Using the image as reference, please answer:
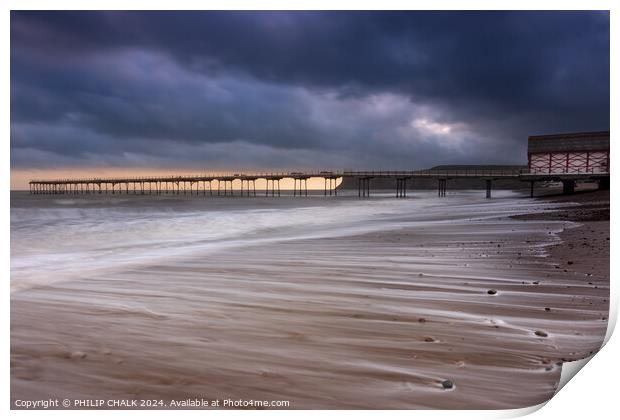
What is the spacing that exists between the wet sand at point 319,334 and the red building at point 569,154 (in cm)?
2441

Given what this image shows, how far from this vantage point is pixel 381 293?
11.5 feet

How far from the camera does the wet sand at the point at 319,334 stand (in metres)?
1.95

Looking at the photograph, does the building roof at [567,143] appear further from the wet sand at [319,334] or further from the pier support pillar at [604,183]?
the wet sand at [319,334]

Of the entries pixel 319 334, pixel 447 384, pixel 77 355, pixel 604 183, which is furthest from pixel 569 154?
pixel 77 355

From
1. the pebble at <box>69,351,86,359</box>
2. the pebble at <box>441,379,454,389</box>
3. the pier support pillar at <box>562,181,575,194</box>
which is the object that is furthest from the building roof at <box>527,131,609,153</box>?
the pebble at <box>69,351,86,359</box>

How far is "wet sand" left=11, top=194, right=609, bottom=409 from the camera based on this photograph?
1952 millimetres

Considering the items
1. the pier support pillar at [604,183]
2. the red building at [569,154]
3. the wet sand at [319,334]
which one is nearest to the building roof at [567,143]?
the red building at [569,154]

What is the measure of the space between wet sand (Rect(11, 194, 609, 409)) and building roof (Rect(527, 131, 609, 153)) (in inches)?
925

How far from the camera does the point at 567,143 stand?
26.7 metres

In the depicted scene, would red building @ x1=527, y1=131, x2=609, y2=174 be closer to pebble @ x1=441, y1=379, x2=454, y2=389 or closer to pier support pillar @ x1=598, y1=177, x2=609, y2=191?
pier support pillar @ x1=598, y1=177, x2=609, y2=191

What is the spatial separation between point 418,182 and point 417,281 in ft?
379

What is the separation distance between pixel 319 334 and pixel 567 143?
29831 millimetres

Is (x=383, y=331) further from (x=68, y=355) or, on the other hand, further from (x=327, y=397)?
(x=68, y=355)
